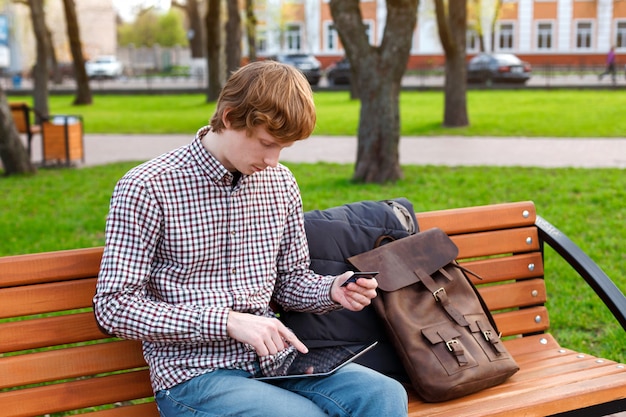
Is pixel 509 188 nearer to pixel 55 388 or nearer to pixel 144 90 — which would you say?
pixel 55 388

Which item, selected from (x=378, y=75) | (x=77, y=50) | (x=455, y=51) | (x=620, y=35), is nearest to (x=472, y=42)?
(x=620, y=35)

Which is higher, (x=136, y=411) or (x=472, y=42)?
(x=472, y=42)

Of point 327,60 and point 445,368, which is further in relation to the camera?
point 327,60

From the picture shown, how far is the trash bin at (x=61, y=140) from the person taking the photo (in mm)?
12258

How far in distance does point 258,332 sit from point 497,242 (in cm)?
162

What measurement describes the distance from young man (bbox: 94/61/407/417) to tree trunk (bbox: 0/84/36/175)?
27.8ft

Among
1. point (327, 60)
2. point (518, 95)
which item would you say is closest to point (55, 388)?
point (518, 95)

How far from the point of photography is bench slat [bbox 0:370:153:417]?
8.80ft

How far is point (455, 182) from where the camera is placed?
→ 913cm

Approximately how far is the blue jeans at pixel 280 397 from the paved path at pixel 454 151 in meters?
8.38

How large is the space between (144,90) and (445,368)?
30968 millimetres

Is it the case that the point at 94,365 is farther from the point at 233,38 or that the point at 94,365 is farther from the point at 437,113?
the point at 233,38

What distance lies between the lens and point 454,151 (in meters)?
12.6

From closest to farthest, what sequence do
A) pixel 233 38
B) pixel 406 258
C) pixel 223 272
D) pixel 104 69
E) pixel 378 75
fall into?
pixel 223 272 < pixel 406 258 < pixel 378 75 < pixel 233 38 < pixel 104 69
